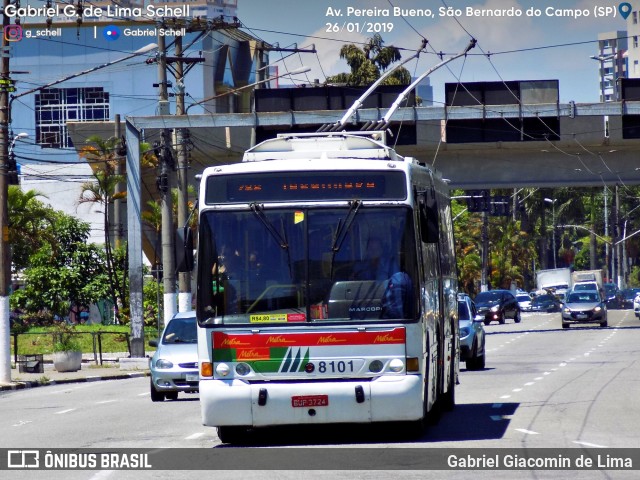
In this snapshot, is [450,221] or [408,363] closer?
[408,363]

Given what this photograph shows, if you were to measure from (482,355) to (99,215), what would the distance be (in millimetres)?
49960

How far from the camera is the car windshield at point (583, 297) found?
185 ft

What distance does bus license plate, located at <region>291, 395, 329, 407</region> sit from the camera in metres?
13.6

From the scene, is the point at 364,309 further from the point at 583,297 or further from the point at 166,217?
the point at 583,297

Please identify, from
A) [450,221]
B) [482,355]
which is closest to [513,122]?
[482,355]

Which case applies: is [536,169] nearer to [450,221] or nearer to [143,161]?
[143,161]

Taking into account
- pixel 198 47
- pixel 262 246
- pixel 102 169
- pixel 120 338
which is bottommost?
pixel 120 338

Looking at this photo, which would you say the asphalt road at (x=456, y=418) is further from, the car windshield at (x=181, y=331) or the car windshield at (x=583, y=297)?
the car windshield at (x=583, y=297)

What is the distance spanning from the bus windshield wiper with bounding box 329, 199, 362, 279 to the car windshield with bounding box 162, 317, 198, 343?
391 inches

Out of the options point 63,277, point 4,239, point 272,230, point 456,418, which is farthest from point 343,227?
point 63,277

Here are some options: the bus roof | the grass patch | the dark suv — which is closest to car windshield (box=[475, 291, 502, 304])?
the dark suv

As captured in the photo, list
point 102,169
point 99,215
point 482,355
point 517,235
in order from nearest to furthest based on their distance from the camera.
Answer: point 482,355, point 102,169, point 99,215, point 517,235

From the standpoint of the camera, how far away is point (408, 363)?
13.7 m

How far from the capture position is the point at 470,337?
28688mm
